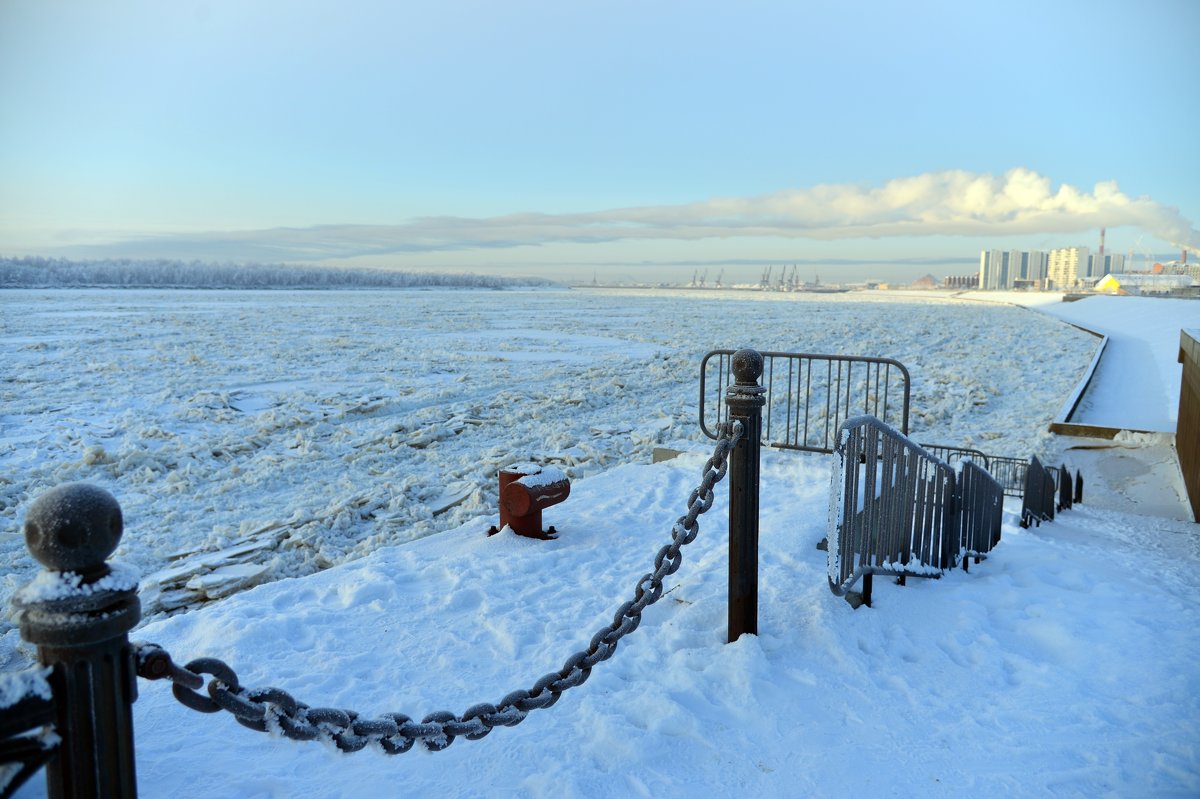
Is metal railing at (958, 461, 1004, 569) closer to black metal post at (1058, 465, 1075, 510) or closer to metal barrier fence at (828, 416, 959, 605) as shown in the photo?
metal barrier fence at (828, 416, 959, 605)

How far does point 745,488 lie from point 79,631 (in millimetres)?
2712

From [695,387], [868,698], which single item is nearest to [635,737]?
[868,698]

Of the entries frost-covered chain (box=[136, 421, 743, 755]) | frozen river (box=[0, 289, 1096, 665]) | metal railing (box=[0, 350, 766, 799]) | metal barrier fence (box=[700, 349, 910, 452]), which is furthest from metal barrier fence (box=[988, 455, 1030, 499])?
metal railing (box=[0, 350, 766, 799])

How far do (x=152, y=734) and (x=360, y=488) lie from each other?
610 centimetres

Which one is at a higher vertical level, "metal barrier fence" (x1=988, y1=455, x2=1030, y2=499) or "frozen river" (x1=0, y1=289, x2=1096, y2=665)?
"frozen river" (x1=0, y1=289, x2=1096, y2=665)

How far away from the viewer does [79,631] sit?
156 centimetres

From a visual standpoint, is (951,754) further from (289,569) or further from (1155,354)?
(1155,354)

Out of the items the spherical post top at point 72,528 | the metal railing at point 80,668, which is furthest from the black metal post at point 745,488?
the spherical post top at point 72,528

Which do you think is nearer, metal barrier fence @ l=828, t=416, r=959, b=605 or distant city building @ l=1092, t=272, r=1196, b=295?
metal barrier fence @ l=828, t=416, r=959, b=605

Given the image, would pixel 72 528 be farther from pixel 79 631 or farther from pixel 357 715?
pixel 357 715

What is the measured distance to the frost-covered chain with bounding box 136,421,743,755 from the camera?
1761mm

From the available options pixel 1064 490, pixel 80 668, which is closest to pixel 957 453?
pixel 1064 490

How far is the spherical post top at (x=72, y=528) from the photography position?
1.56 m

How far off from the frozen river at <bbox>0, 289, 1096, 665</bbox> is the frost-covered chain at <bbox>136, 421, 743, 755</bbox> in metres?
3.49
